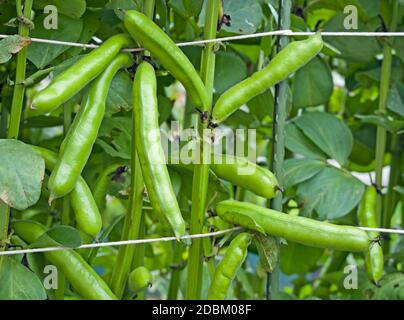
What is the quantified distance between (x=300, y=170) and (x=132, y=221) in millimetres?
352

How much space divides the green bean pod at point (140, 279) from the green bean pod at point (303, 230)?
13cm

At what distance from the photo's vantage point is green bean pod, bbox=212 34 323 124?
0.91m

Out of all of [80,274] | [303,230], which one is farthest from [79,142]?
[303,230]

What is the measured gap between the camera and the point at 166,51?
→ 885mm

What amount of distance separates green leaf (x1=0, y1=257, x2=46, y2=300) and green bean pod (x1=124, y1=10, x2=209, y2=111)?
0.98ft

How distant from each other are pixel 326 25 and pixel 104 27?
40cm

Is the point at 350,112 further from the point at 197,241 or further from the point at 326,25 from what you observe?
the point at 197,241

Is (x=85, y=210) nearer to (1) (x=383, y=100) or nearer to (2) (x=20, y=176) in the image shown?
(2) (x=20, y=176)

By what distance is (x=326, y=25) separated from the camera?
4.29ft

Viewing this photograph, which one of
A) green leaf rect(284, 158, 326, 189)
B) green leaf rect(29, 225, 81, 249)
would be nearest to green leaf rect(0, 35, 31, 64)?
green leaf rect(29, 225, 81, 249)

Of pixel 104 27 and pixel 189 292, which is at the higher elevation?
pixel 104 27

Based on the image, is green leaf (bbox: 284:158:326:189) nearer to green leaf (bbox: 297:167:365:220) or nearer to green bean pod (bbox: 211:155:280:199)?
green leaf (bbox: 297:167:365:220)
